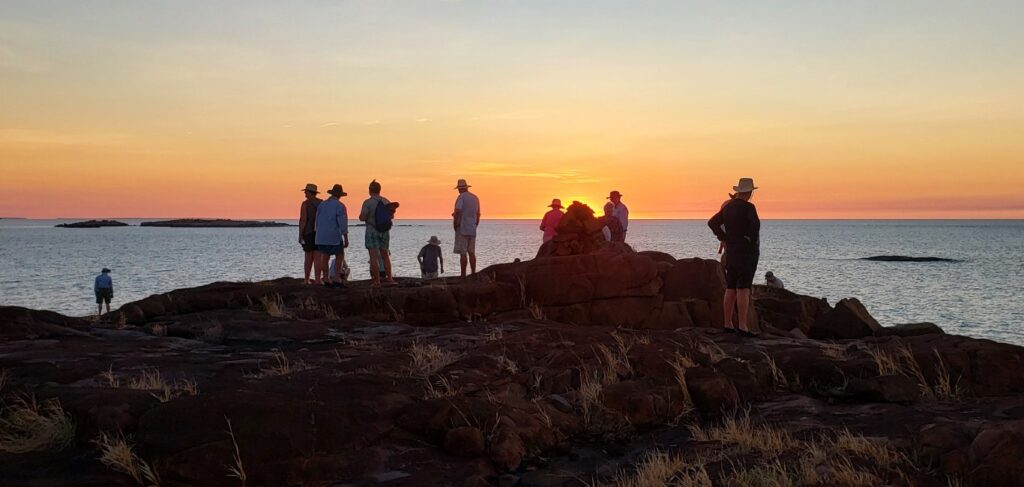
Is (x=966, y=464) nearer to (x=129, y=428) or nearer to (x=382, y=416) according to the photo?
(x=382, y=416)

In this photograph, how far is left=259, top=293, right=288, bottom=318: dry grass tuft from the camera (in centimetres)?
1290

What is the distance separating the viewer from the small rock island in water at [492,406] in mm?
5562

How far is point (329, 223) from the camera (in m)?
15.7

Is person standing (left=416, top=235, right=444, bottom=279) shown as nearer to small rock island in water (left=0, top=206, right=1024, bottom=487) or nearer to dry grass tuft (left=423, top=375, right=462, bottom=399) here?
small rock island in water (left=0, top=206, right=1024, bottom=487)

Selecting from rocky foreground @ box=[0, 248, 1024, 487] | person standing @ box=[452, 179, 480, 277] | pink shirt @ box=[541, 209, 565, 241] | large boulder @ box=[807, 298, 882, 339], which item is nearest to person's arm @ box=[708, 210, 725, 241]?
rocky foreground @ box=[0, 248, 1024, 487]

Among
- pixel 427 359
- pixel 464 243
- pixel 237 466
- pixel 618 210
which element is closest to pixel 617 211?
pixel 618 210

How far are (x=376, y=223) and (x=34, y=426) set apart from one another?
10.2m

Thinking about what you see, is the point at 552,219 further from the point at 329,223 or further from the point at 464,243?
the point at 329,223

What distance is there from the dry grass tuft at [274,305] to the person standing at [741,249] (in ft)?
26.0

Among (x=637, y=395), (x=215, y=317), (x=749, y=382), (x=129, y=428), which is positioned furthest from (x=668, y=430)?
(x=215, y=317)

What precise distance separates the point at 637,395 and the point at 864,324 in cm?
982

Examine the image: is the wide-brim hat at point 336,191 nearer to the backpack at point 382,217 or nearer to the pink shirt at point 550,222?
the backpack at point 382,217

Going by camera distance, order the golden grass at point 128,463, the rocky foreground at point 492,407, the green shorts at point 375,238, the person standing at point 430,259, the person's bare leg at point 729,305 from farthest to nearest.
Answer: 1. the person standing at point 430,259
2. the green shorts at point 375,238
3. the person's bare leg at point 729,305
4. the rocky foreground at point 492,407
5. the golden grass at point 128,463

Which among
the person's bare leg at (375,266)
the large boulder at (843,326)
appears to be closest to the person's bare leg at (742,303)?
the large boulder at (843,326)
